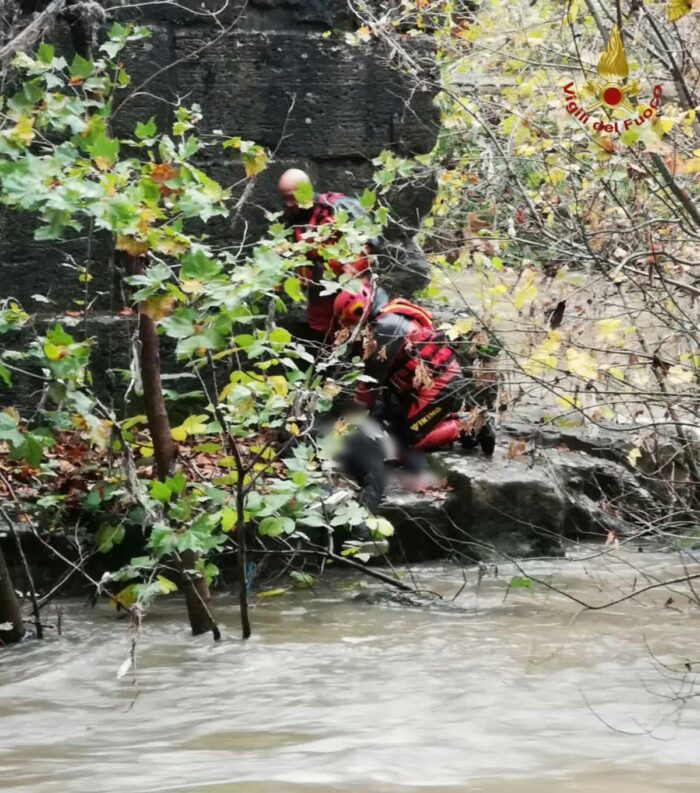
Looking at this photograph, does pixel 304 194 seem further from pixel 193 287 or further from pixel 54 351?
pixel 54 351

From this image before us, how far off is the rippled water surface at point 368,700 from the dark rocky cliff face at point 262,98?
2267 mm

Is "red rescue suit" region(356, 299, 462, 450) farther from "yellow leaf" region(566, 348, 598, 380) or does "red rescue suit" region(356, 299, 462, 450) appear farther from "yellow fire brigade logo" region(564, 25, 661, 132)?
"yellow fire brigade logo" region(564, 25, 661, 132)

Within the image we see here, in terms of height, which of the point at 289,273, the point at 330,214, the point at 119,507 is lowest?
the point at 119,507

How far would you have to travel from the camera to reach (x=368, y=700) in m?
4.43

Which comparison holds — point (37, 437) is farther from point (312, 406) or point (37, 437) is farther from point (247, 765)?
point (247, 765)

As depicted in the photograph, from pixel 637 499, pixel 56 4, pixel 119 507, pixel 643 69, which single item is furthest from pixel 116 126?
pixel 637 499

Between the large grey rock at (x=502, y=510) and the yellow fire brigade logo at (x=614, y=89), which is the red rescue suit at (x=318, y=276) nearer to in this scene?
the large grey rock at (x=502, y=510)

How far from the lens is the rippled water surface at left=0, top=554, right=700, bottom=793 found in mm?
3547

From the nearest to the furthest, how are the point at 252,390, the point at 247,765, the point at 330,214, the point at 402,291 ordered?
1. the point at 247,765
2. the point at 252,390
3. the point at 330,214
4. the point at 402,291

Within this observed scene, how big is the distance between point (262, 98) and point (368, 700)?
14.0 ft

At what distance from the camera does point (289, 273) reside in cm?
492

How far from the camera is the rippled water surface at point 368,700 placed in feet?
11.6

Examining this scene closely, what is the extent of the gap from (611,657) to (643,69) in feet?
10.6

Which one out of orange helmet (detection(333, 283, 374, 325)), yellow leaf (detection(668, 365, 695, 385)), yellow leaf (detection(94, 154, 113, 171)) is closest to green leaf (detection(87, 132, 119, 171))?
yellow leaf (detection(94, 154, 113, 171))
